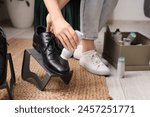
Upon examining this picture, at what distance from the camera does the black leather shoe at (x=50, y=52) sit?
0.90 m

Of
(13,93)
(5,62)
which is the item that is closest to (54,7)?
(5,62)

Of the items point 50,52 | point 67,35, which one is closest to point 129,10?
point 50,52

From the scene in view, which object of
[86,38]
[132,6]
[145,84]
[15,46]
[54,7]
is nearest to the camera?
[54,7]

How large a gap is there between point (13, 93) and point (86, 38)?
442mm

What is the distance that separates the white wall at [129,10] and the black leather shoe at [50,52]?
1.47 metres

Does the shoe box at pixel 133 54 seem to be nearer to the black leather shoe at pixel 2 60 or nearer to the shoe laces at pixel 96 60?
the shoe laces at pixel 96 60

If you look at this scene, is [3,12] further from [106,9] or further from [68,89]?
[68,89]

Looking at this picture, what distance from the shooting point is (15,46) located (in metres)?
1.51

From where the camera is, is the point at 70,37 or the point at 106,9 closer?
the point at 70,37

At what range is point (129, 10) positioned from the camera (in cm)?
230

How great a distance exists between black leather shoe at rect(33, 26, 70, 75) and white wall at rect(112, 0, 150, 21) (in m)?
1.47

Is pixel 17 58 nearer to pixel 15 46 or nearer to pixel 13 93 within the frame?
pixel 15 46

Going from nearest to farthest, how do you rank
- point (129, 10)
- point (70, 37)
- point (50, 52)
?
point (70, 37), point (50, 52), point (129, 10)

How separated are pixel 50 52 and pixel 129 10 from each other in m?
1.55
